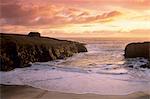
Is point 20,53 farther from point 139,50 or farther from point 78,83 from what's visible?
point 139,50

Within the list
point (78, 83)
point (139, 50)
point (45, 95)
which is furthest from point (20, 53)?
point (139, 50)

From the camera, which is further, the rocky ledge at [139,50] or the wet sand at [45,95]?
the rocky ledge at [139,50]

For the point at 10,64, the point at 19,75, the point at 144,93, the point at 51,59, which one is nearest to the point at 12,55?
the point at 10,64

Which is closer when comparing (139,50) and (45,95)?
(45,95)

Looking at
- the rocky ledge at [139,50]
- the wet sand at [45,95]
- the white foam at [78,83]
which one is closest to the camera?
the wet sand at [45,95]

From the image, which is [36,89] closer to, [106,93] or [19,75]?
[106,93]

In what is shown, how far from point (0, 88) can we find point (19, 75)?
4281 millimetres

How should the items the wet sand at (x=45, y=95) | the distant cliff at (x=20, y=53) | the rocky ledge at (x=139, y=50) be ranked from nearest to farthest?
the wet sand at (x=45, y=95)
the distant cliff at (x=20, y=53)
the rocky ledge at (x=139, y=50)

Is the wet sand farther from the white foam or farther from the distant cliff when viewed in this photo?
the distant cliff

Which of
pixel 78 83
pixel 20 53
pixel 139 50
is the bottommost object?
pixel 78 83

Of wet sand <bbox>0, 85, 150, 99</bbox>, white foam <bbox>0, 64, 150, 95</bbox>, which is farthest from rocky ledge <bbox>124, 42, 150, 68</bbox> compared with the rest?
wet sand <bbox>0, 85, 150, 99</bbox>

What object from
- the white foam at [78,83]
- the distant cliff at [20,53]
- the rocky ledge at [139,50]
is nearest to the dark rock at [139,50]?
the rocky ledge at [139,50]

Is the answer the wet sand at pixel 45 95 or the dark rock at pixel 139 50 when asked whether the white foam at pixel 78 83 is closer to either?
the wet sand at pixel 45 95

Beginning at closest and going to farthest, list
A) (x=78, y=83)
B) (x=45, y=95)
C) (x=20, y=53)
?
(x=45, y=95) → (x=78, y=83) → (x=20, y=53)
